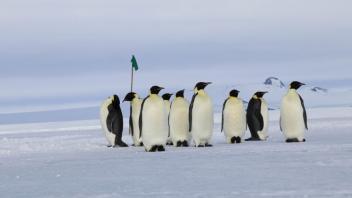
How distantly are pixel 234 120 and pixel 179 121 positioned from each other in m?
1.35

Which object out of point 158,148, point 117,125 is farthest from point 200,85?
point 117,125

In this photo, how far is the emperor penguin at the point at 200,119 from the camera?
13.2m

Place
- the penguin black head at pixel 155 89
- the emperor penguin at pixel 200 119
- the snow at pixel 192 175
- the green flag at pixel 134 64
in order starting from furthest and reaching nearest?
the green flag at pixel 134 64, the emperor penguin at pixel 200 119, the penguin black head at pixel 155 89, the snow at pixel 192 175

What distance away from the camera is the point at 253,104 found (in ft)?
54.6

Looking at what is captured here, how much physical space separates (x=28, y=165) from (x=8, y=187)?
9.23ft

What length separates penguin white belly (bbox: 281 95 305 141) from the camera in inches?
551

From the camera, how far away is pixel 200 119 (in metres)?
13.1

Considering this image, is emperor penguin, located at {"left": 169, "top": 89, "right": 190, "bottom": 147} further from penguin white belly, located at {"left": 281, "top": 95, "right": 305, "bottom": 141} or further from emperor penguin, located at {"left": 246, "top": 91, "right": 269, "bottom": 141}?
emperor penguin, located at {"left": 246, "top": 91, "right": 269, "bottom": 141}

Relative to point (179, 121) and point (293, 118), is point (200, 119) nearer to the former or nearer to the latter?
point (179, 121)

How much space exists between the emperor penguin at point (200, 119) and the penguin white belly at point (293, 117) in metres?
1.70

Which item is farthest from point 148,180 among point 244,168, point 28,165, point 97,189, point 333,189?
point 28,165

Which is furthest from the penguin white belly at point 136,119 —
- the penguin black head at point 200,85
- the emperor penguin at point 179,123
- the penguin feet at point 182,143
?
the penguin black head at point 200,85

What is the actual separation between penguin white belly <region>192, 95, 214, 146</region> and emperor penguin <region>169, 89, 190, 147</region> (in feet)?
1.71

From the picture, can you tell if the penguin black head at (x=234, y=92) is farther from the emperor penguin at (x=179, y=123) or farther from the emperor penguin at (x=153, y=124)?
the emperor penguin at (x=153, y=124)
